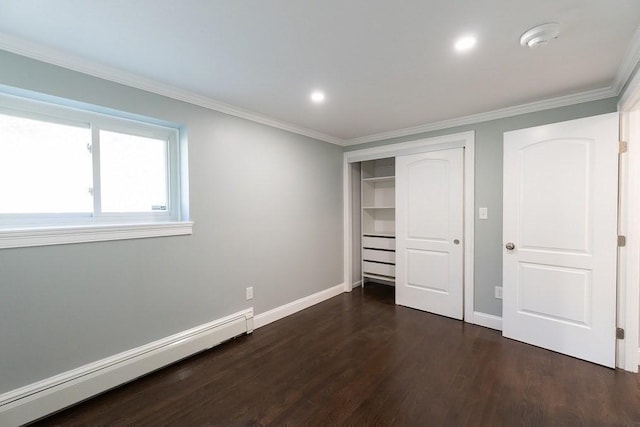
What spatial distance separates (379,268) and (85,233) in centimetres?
363

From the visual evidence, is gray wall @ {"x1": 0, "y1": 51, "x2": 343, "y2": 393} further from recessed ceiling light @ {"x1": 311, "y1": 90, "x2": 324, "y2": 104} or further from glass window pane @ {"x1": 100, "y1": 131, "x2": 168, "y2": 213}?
recessed ceiling light @ {"x1": 311, "y1": 90, "x2": 324, "y2": 104}

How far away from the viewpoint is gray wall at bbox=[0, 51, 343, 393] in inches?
69.3

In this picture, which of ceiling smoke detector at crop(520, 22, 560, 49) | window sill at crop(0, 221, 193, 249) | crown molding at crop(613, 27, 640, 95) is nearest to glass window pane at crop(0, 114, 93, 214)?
window sill at crop(0, 221, 193, 249)

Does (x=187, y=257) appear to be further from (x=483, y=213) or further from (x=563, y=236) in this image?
(x=563, y=236)

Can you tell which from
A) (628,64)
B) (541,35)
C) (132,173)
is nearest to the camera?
(541,35)

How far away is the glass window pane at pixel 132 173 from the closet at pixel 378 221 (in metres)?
2.94

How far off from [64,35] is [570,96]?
12.6ft

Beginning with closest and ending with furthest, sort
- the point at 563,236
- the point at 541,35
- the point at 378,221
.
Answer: the point at 541,35 → the point at 563,236 → the point at 378,221

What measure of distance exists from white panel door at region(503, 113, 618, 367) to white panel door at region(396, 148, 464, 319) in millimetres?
547

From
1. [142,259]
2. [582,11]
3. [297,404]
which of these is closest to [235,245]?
[142,259]

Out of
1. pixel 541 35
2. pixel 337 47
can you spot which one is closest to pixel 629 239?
pixel 541 35

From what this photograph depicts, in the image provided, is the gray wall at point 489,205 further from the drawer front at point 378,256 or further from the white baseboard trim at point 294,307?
the white baseboard trim at point 294,307

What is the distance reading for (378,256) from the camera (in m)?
4.43

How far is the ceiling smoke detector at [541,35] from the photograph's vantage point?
5.10 ft
